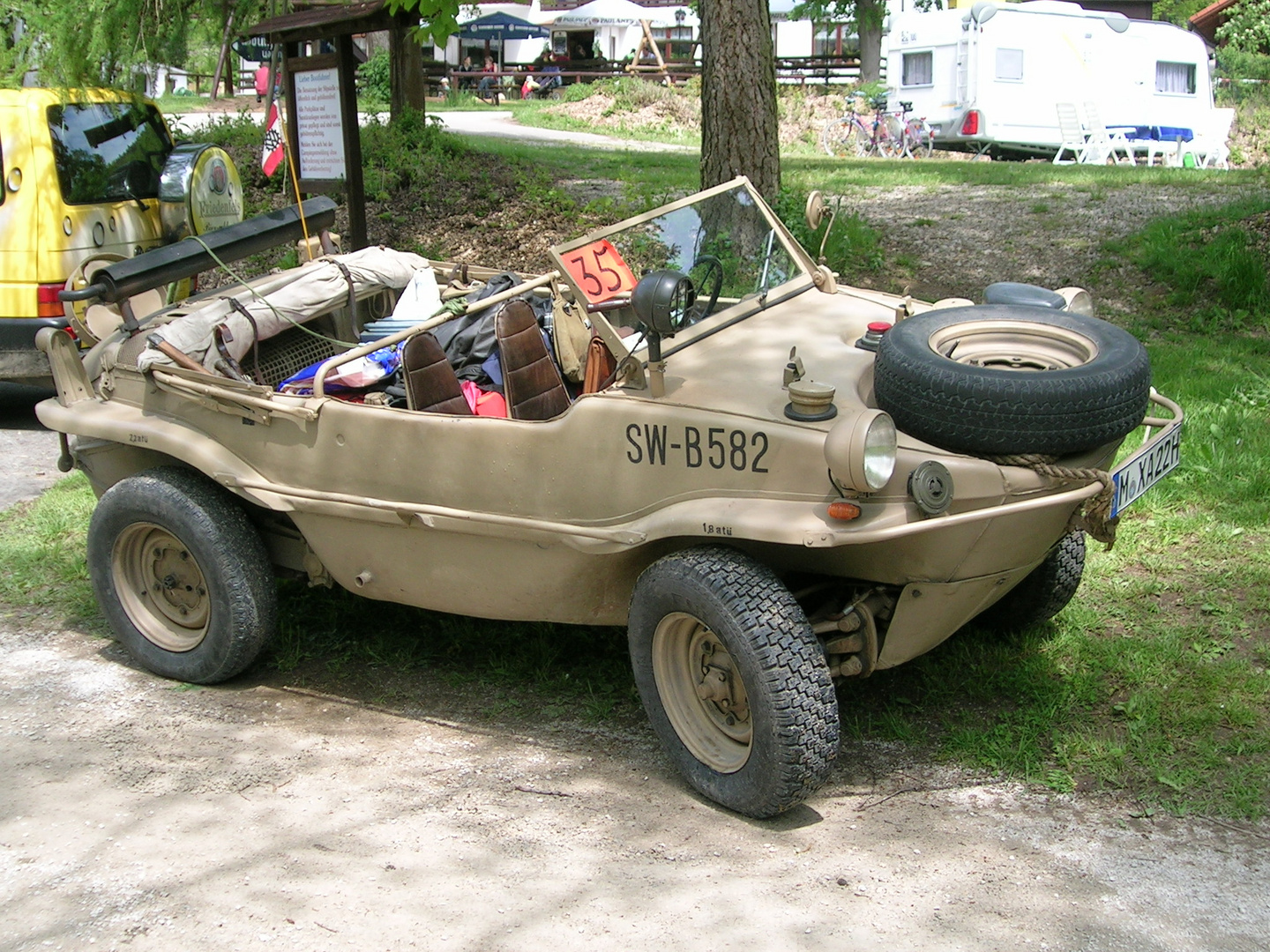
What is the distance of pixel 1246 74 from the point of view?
28.3 metres

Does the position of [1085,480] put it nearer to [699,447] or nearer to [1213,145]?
[699,447]

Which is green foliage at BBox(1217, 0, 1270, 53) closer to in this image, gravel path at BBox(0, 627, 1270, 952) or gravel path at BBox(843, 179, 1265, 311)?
gravel path at BBox(843, 179, 1265, 311)

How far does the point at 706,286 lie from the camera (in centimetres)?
446

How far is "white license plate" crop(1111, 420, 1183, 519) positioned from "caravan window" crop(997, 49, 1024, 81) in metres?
18.5

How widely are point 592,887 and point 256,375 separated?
2748 millimetres

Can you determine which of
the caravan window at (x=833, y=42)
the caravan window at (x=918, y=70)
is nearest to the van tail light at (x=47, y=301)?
the caravan window at (x=918, y=70)

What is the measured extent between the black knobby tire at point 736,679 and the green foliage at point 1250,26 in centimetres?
2497

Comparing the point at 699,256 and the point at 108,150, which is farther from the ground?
the point at 108,150

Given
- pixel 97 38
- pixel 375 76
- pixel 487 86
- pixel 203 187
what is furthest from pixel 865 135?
pixel 203 187

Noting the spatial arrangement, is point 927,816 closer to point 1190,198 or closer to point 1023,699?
point 1023,699

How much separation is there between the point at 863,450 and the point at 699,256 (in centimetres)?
149

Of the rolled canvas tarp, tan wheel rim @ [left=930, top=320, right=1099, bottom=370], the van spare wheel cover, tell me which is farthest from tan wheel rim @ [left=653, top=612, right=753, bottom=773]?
the van spare wheel cover

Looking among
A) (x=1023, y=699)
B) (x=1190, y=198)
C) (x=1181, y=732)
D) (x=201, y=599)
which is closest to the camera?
(x=1181, y=732)

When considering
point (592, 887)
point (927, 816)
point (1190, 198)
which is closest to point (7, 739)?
point (592, 887)
